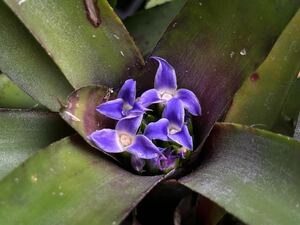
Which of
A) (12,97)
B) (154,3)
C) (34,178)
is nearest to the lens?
(34,178)

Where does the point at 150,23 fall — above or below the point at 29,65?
below

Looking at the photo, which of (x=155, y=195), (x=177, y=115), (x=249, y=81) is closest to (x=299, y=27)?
(x=249, y=81)

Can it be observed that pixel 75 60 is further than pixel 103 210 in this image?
Yes

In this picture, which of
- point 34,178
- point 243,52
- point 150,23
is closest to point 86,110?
point 34,178

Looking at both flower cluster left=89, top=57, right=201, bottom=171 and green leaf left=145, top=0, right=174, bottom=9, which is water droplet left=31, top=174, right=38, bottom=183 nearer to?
flower cluster left=89, top=57, right=201, bottom=171

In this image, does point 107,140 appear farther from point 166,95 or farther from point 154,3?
point 154,3

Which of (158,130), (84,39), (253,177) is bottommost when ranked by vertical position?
(253,177)

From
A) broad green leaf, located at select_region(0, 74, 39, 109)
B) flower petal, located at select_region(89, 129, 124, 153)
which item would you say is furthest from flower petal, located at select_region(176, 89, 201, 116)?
broad green leaf, located at select_region(0, 74, 39, 109)

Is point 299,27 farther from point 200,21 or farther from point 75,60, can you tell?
point 75,60
